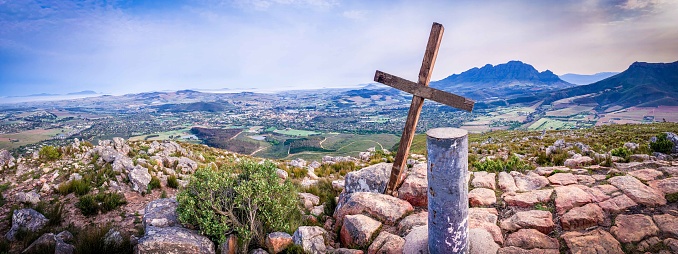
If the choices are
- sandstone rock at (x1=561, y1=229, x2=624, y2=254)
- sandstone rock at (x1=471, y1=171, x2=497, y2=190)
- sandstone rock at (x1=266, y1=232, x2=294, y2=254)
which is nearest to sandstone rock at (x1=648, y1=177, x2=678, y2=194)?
sandstone rock at (x1=561, y1=229, x2=624, y2=254)

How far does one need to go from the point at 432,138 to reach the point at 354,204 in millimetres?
3822

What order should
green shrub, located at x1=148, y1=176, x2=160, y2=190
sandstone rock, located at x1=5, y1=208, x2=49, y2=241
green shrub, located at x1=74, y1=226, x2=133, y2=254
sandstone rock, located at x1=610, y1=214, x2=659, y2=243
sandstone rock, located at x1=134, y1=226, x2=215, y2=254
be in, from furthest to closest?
green shrub, located at x1=148, y1=176, x2=160, y2=190, sandstone rock, located at x1=5, y1=208, x2=49, y2=241, green shrub, located at x1=74, y1=226, x2=133, y2=254, sandstone rock, located at x1=134, y1=226, x2=215, y2=254, sandstone rock, located at x1=610, y1=214, x2=659, y2=243

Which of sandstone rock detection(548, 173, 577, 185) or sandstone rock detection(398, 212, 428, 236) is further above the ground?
sandstone rock detection(548, 173, 577, 185)

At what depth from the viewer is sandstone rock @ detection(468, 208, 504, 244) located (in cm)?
569

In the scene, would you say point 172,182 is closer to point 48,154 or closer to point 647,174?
point 48,154

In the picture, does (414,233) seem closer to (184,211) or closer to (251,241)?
(251,241)

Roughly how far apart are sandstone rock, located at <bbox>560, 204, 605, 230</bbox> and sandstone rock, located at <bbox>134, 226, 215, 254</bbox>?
7807 millimetres

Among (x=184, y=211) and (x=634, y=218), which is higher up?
(x=634, y=218)

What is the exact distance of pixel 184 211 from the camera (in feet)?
19.9

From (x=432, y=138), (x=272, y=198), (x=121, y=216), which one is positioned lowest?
(x=121, y=216)

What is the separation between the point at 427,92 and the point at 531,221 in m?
3.83

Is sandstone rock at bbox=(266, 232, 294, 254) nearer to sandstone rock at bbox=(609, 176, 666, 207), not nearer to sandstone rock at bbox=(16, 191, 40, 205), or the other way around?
sandstone rock at bbox=(609, 176, 666, 207)

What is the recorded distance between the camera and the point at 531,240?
5328 mm

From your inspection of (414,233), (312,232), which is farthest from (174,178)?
(414,233)
